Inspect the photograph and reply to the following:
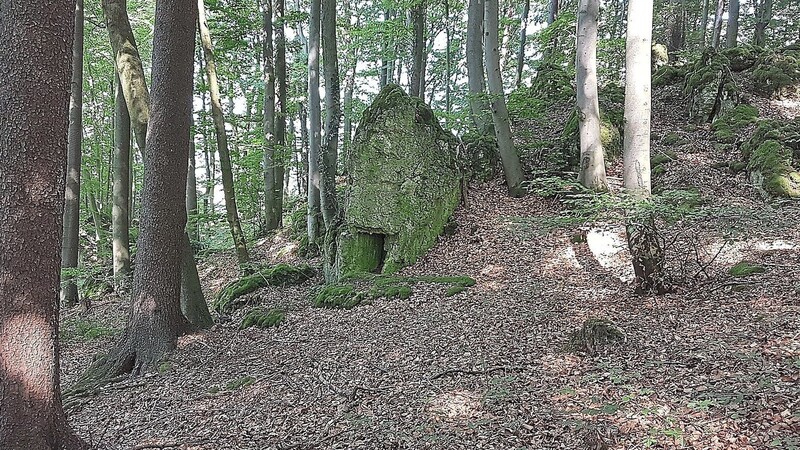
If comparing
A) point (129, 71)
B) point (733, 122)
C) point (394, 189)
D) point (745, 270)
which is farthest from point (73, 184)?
point (733, 122)

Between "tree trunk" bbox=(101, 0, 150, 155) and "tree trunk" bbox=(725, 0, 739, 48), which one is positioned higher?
"tree trunk" bbox=(725, 0, 739, 48)

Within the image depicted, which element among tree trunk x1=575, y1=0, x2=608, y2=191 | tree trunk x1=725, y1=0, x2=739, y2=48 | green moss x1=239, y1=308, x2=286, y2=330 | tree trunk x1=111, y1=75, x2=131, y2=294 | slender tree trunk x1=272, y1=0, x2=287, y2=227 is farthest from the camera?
tree trunk x1=725, y1=0, x2=739, y2=48

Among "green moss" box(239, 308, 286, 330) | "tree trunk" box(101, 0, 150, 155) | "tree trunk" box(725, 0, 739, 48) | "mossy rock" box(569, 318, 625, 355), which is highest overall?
"tree trunk" box(725, 0, 739, 48)

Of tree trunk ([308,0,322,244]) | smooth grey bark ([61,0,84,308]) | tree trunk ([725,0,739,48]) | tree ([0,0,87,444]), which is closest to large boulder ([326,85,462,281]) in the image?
tree trunk ([308,0,322,244])

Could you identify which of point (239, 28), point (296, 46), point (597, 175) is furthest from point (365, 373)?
point (296, 46)

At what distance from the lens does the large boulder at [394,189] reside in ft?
33.0

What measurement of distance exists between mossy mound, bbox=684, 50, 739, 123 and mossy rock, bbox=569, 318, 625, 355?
1004 centimetres

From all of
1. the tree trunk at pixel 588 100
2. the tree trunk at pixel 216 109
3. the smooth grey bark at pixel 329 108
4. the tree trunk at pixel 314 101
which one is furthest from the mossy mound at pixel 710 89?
the tree trunk at pixel 216 109

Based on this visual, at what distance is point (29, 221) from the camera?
3.74 meters

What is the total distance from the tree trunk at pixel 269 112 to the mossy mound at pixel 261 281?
514 centimetres

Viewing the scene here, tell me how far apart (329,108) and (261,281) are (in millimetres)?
4352

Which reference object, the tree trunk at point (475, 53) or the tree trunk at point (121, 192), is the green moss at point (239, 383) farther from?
A: the tree trunk at point (121, 192)

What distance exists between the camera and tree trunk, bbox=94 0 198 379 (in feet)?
23.1

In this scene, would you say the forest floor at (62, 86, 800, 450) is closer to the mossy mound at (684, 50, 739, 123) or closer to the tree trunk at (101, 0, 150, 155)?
the tree trunk at (101, 0, 150, 155)
